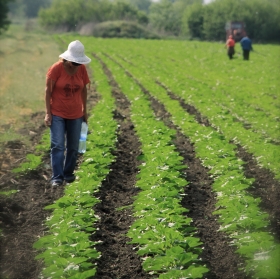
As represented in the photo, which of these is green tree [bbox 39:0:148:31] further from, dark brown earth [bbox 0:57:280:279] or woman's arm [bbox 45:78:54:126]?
woman's arm [bbox 45:78:54:126]

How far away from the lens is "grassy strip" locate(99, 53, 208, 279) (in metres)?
4.47

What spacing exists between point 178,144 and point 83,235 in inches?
203

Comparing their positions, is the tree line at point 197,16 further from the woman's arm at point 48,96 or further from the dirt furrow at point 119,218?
the woman's arm at point 48,96

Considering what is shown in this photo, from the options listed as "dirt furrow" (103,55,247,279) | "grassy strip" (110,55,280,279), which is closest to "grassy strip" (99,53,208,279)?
"dirt furrow" (103,55,247,279)

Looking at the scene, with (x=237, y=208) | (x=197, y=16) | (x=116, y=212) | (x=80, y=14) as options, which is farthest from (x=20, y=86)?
(x=80, y=14)

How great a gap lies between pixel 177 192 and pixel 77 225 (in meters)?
1.42

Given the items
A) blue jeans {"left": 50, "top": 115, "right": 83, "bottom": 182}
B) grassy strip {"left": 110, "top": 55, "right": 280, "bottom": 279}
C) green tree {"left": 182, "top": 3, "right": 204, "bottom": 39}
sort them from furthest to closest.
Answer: green tree {"left": 182, "top": 3, "right": 204, "bottom": 39} < blue jeans {"left": 50, "top": 115, "right": 83, "bottom": 182} < grassy strip {"left": 110, "top": 55, "right": 280, "bottom": 279}

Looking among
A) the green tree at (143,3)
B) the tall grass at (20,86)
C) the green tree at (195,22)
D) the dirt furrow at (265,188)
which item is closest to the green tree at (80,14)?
the green tree at (195,22)

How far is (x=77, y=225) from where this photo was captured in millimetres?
5348

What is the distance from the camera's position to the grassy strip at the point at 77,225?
4441 millimetres

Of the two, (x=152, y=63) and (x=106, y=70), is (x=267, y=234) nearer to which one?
(x=106, y=70)

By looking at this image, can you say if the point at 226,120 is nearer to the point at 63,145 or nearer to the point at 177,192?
the point at 63,145

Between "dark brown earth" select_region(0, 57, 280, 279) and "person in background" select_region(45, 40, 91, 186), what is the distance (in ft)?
1.61

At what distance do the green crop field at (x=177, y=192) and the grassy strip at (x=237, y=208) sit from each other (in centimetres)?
1
